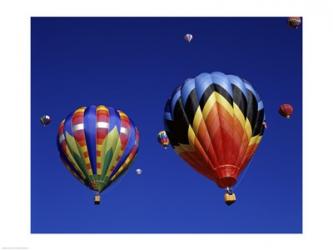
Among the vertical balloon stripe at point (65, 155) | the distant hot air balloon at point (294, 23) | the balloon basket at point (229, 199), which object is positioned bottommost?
the balloon basket at point (229, 199)

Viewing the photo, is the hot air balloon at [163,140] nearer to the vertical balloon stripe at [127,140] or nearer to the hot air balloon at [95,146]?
the vertical balloon stripe at [127,140]

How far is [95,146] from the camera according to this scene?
19.5 meters

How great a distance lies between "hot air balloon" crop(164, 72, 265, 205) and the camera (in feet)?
53.8

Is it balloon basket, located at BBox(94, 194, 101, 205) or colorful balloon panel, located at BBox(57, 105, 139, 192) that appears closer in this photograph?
colorful balloon panel, located at BBox(57, 105, 139, 192)

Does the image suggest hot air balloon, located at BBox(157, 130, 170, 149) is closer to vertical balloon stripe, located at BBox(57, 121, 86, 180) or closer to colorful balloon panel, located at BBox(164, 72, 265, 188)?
vertical balloon stripe, located at BBox(57, 121, 86, 180)

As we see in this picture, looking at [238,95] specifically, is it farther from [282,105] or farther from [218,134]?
[282,105]

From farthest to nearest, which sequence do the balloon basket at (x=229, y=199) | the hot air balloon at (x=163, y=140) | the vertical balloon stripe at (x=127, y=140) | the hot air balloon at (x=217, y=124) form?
the hot air balloon at (x=163, y=140), the vertical balloon stripe at (x=127, y=140), the hot air balloon at (x=217, y=124), the balloon basket at (x=229, y=199)

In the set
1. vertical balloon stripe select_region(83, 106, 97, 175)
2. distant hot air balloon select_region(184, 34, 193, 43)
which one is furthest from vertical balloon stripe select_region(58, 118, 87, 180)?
distant hot air balloon select_region(184, 34, 193, 43)

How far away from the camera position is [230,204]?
16078 mm

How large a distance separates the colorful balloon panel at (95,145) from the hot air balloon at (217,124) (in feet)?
9.30

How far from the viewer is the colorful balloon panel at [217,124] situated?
16406 mm

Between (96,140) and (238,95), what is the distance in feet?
13.4

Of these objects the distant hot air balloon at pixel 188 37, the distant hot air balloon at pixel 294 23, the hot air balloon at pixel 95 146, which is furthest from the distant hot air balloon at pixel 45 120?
the distant hot air balloon at pixel 294 23
